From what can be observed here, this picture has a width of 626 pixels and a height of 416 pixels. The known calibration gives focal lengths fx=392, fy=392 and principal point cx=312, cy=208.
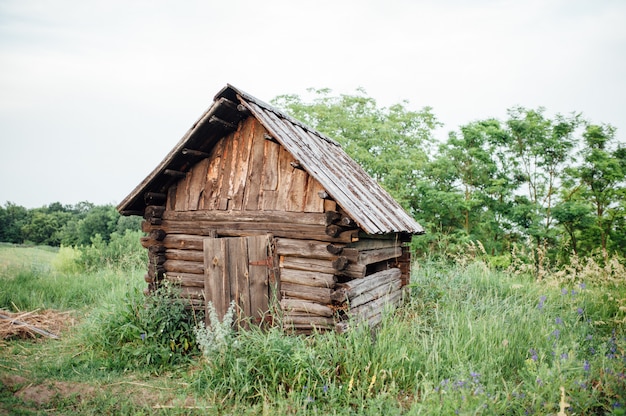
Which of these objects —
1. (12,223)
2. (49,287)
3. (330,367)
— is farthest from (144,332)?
(12,223)

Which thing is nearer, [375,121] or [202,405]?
[202,405]

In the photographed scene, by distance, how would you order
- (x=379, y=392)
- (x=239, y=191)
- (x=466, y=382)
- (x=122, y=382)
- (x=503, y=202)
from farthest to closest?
(x=503, y=202) → (x=239, y=191) → (x=122, y=382) → (x=379, y=392) → (x=466, y=382)

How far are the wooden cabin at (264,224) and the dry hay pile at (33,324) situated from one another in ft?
8.38

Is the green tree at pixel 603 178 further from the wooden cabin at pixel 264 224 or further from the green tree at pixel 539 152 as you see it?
Answer: the wooden cabin at pixel 264 224

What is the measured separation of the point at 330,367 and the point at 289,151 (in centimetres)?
304

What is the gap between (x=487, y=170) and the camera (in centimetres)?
1594

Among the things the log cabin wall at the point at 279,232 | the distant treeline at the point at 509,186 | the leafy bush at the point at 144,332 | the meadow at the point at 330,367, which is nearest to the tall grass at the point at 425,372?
the meadow at the point at 330,367

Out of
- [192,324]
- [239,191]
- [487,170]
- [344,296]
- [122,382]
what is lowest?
[122,382]

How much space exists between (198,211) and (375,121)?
52.2 ft

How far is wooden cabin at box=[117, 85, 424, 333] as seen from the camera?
236 inches

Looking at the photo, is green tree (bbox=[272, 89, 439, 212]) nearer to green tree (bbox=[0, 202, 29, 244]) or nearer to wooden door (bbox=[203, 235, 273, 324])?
wooden door (bbox=[203, 235, 273, 324])

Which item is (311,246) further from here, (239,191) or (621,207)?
(621,207)

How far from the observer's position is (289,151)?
230 inches

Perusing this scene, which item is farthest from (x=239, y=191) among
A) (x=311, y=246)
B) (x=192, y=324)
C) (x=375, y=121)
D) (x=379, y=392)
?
(x=375, y=121)
